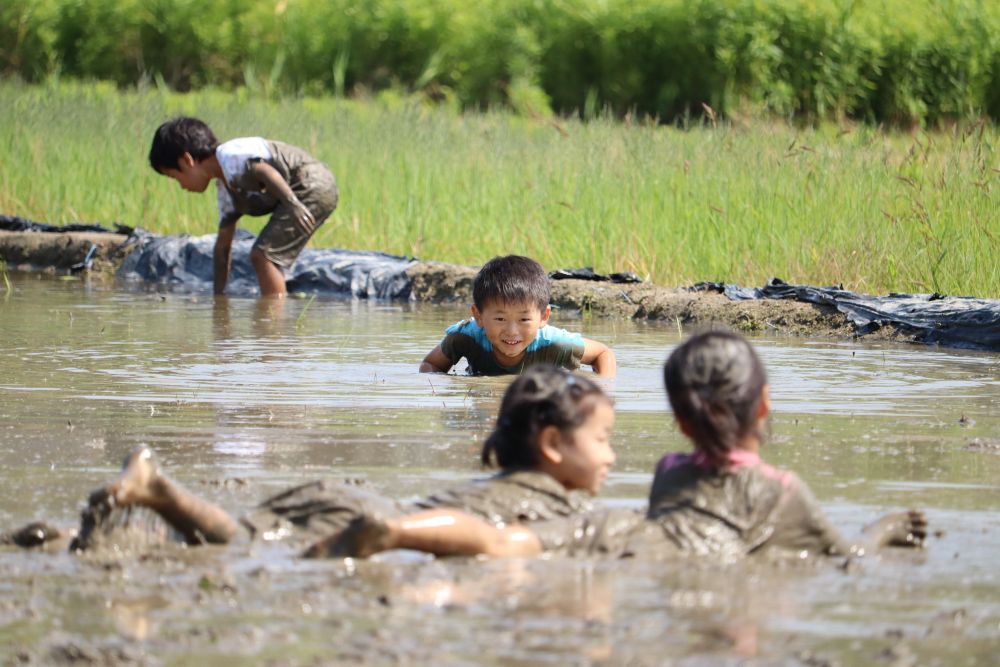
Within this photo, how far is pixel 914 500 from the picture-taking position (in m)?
4.55

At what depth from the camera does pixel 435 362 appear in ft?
24.3

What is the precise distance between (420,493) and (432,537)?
82 cm

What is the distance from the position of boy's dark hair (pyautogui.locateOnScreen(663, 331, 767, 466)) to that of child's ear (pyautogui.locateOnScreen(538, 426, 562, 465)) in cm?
36

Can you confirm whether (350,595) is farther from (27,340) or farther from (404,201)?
(404,201)

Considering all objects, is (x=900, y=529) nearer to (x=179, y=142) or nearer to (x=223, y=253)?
(x=179, y=142)

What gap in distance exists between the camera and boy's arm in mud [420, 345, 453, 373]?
7.39 meters

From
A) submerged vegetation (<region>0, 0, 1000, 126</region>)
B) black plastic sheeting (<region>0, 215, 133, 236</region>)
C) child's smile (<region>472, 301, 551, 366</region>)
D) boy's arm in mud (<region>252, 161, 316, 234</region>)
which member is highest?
submerged vegetation (<region>0, 0, 1000, 126</region>)

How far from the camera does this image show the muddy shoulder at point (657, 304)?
9.64 m

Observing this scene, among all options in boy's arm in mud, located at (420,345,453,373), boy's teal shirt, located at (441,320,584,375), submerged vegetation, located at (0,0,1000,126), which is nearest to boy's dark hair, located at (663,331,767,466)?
boy's teal shirt, located at (441,320,584,375)

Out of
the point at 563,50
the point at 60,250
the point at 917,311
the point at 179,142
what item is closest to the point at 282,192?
the point at 179,142

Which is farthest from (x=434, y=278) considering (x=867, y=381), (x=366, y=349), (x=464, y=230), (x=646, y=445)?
(x=646, y=445)

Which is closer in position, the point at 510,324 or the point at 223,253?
the point at 510,324

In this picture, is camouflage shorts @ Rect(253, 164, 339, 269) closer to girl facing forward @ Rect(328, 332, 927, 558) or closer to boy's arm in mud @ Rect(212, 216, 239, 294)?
boy's arm in mud @ Rect(212, 216, 239, 294)

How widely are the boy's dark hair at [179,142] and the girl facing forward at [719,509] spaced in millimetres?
7310
